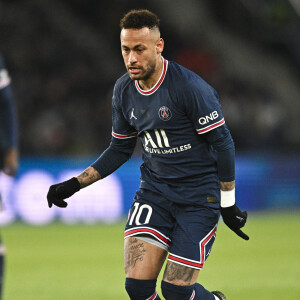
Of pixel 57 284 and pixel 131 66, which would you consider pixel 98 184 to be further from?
pixel 131 66

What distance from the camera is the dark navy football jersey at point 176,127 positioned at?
17.5ft

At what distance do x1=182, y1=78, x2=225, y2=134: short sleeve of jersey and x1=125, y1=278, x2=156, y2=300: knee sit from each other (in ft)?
3.50

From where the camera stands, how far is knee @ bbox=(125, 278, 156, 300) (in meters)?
5.38

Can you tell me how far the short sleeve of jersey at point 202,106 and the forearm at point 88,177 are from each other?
0.91m

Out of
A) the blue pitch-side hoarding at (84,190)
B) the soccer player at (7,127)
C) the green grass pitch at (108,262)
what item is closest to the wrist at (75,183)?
the soccer player at (7,127)

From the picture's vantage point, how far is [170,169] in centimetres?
557

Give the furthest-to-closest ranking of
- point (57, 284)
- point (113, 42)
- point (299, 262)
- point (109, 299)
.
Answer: point (113, 42), point (299, 262), point (57, 284), point (109, 299)

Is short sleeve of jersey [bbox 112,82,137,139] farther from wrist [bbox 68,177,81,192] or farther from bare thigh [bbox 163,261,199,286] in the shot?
bare thigh [bbox 163,261,199,286]

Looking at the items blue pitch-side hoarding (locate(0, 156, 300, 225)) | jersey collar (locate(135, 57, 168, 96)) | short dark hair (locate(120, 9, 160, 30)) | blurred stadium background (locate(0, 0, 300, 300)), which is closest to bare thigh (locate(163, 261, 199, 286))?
jersey collar (locate(135, 57, 168, 96))

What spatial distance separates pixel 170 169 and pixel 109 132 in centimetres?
1098

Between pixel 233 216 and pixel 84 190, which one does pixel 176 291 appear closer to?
pixel 233 216

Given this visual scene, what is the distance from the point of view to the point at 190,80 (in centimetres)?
535

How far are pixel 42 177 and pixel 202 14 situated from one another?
747cm

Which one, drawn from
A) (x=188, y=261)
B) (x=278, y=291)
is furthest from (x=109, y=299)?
(x=188, y=261)
